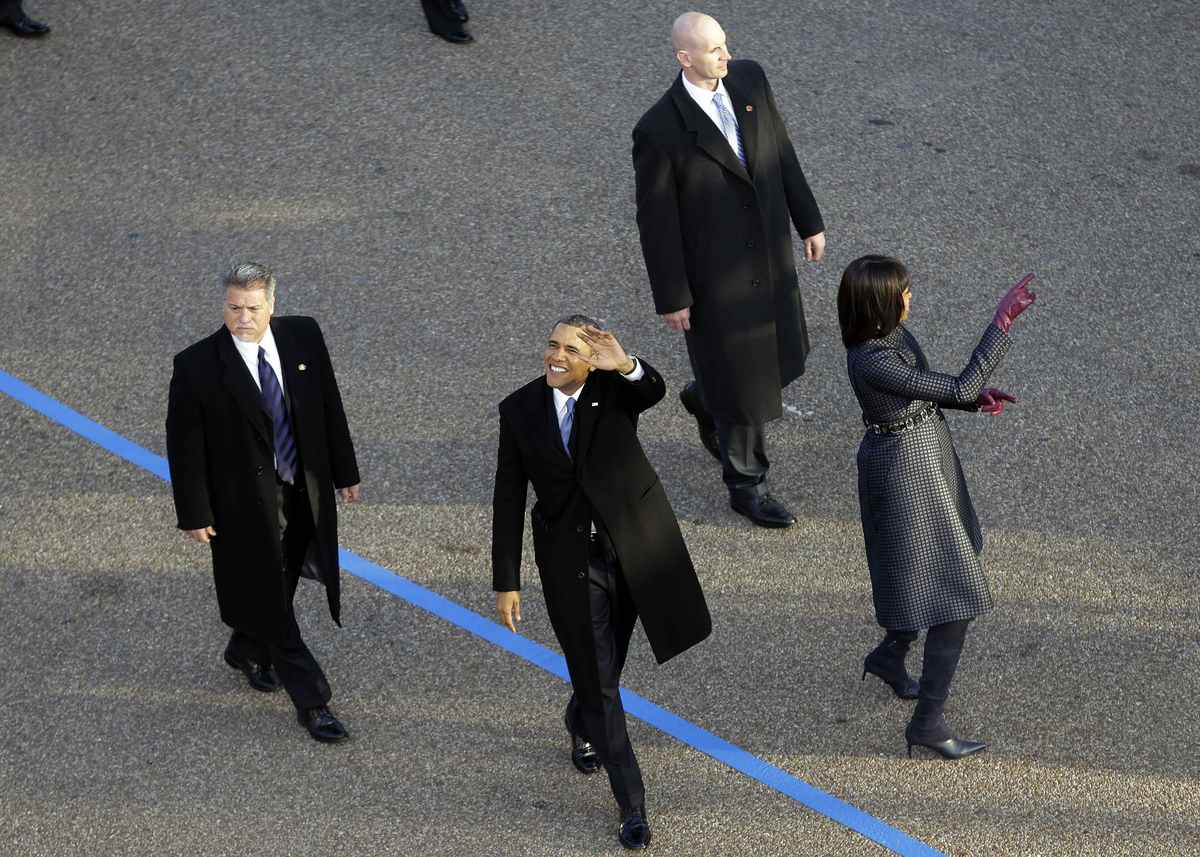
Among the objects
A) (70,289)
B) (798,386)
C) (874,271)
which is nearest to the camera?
(874,271)

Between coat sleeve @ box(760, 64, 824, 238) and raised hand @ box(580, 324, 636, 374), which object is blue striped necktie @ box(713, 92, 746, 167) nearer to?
coat sleeve @ box(760, 64, 824, 238)

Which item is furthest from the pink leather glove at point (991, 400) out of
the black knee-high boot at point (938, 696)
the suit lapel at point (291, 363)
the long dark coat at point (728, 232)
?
the suit lapel at point (291, 363)

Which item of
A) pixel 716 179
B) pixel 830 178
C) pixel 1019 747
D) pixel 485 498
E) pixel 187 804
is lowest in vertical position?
pixel 187 804

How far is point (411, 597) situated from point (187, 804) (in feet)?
4.37

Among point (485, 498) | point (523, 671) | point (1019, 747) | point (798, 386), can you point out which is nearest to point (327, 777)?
point (523, 671)

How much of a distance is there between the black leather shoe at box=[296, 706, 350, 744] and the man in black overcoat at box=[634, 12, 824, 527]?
2055 mm

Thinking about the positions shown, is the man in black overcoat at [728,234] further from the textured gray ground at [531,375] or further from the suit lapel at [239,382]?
the suit lapel at [239,382]

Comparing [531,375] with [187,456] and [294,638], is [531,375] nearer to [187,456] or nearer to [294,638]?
[294,638]

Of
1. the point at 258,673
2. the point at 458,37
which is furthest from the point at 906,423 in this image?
the point at 458,37

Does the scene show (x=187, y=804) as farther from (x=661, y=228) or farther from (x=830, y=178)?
(x=830, y=178)

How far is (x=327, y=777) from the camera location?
6008 mm

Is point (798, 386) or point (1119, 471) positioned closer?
point (1119, 471)

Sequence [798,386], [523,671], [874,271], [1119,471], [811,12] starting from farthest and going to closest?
[811,12], [798,386], [1119,471], [523,671], [874,271]

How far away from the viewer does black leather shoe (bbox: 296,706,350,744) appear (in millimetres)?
6141
